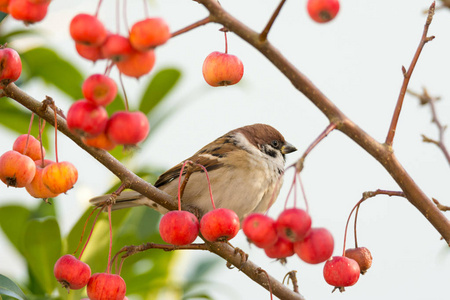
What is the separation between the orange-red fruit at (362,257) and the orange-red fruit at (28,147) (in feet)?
3.30

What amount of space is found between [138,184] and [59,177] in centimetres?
37

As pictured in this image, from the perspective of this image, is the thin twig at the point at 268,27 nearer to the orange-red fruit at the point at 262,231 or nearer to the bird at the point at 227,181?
the orange-red fruit at the point at 262,231

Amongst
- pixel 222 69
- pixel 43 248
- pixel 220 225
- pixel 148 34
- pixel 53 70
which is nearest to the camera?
pixel 148 34

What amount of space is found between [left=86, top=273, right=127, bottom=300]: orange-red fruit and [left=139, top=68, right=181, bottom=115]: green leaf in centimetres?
226

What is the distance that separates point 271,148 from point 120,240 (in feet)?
3.72

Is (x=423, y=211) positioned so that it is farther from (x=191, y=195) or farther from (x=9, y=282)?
(x=191, y=195)

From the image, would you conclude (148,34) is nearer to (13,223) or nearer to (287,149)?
(13,223)

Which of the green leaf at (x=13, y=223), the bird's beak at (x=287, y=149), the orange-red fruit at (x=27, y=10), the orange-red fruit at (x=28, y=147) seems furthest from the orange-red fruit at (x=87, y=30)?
the bird's beak at (x=287, y=149)

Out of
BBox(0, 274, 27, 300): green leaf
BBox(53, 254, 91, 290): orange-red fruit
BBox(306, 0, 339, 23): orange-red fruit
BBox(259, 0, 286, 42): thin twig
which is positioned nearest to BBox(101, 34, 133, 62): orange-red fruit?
BBox(259, 0, 286, 42): thin twig

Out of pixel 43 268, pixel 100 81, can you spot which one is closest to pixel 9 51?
pixel 100 81

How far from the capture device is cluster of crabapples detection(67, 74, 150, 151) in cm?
126

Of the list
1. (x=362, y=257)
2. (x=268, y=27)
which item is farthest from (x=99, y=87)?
(x=362, y=257)

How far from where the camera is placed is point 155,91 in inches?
153

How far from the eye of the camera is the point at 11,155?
1.73 m
